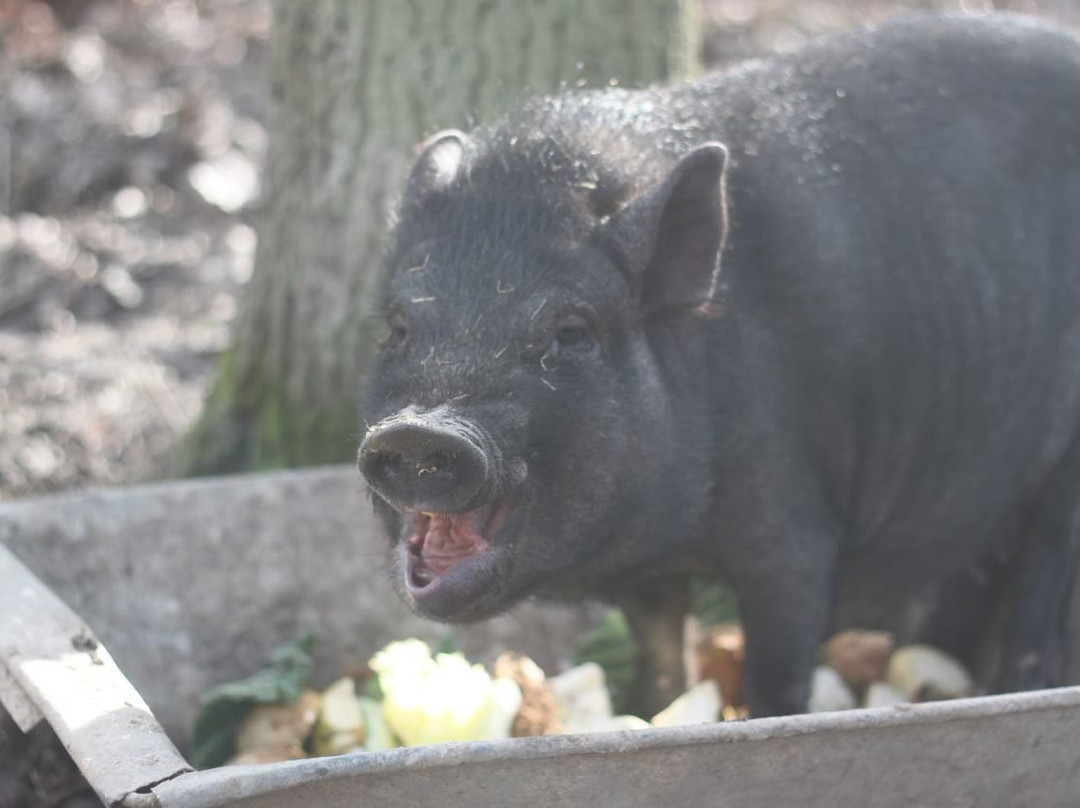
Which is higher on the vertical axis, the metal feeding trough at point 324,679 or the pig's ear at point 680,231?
the pig's ear at point 680,231

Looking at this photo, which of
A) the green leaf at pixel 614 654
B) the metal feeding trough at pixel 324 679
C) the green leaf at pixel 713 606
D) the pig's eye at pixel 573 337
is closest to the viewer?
the metal feeding trough at pixel 324 679

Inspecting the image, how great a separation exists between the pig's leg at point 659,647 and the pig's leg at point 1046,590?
101 centimetres

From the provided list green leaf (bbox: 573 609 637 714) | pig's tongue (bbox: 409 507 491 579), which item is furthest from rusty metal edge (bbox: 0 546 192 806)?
green leaf (bbox: 573 609 637 714)

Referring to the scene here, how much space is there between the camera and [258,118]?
9016 mm

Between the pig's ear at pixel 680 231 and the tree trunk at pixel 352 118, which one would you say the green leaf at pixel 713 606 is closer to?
the tree trunk at pixel 352 118

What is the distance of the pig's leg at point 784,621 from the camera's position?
3936 mm

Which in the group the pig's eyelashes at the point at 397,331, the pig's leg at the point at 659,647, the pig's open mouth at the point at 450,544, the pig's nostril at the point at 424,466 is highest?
the pig's eyelashes at the point at 397,331

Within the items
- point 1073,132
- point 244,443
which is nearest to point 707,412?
point 1073,132

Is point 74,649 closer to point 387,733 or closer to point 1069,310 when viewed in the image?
point 387,733

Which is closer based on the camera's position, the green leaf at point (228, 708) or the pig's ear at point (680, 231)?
the pig's ear at point (680, 231)

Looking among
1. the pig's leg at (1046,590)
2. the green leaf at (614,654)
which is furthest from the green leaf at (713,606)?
the pig's leg at (1046,590)

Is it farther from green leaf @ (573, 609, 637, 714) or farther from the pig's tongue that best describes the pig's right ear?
green leaf @ (573, 609, 637, 714)

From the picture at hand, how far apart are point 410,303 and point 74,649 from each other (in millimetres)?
1092

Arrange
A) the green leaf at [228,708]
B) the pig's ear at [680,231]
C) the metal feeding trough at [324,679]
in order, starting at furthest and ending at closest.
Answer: the green leaf at [228,708], the pig's ear at [680,231], the metal feeding trough at [324,679]
